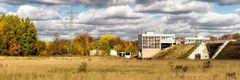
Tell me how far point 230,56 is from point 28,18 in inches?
2325

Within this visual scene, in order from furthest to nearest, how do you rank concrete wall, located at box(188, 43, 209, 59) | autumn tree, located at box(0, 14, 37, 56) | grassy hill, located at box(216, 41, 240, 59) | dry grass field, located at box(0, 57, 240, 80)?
concrete wall, located at box(188, 43, 209, 59), autumn tree, located at box(0, 14, 37, 56), grassy hill, located at box(216, 41, 240, 59), dry grass field, located at box(0, 57, 240, 80)

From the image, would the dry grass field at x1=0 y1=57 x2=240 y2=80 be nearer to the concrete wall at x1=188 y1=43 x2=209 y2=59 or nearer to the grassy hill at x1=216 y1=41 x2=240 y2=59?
the grassy hill at x1=216 y1=41 x2=240 y2=59

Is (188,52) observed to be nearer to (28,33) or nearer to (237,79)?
(28,33)

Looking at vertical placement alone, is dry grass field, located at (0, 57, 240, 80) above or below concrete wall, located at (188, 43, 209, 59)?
above

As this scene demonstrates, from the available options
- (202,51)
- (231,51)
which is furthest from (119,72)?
(202,51)

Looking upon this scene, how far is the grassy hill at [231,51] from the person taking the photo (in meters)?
117

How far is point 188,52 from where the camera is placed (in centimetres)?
14525

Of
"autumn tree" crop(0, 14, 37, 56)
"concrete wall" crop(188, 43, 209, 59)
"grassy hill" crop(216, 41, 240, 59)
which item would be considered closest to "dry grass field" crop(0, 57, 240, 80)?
"grassy hill" crop(216, 41, 240, 59)

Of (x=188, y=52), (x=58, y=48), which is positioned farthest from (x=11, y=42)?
(x=58, y=48)

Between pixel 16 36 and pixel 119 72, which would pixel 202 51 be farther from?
pixel 119 72

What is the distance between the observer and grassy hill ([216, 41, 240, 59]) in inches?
4598

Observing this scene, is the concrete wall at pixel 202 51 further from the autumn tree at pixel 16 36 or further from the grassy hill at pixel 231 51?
the autumn tree at pixel 16 36

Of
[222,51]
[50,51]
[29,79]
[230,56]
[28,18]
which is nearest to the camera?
[29,79]

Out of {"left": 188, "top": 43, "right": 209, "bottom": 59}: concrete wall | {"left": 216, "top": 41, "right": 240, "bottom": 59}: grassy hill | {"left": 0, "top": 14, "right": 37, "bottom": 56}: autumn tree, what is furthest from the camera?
{"left": 188, "top": 43, "right": 209, "bottom": 59}: concrete wall
